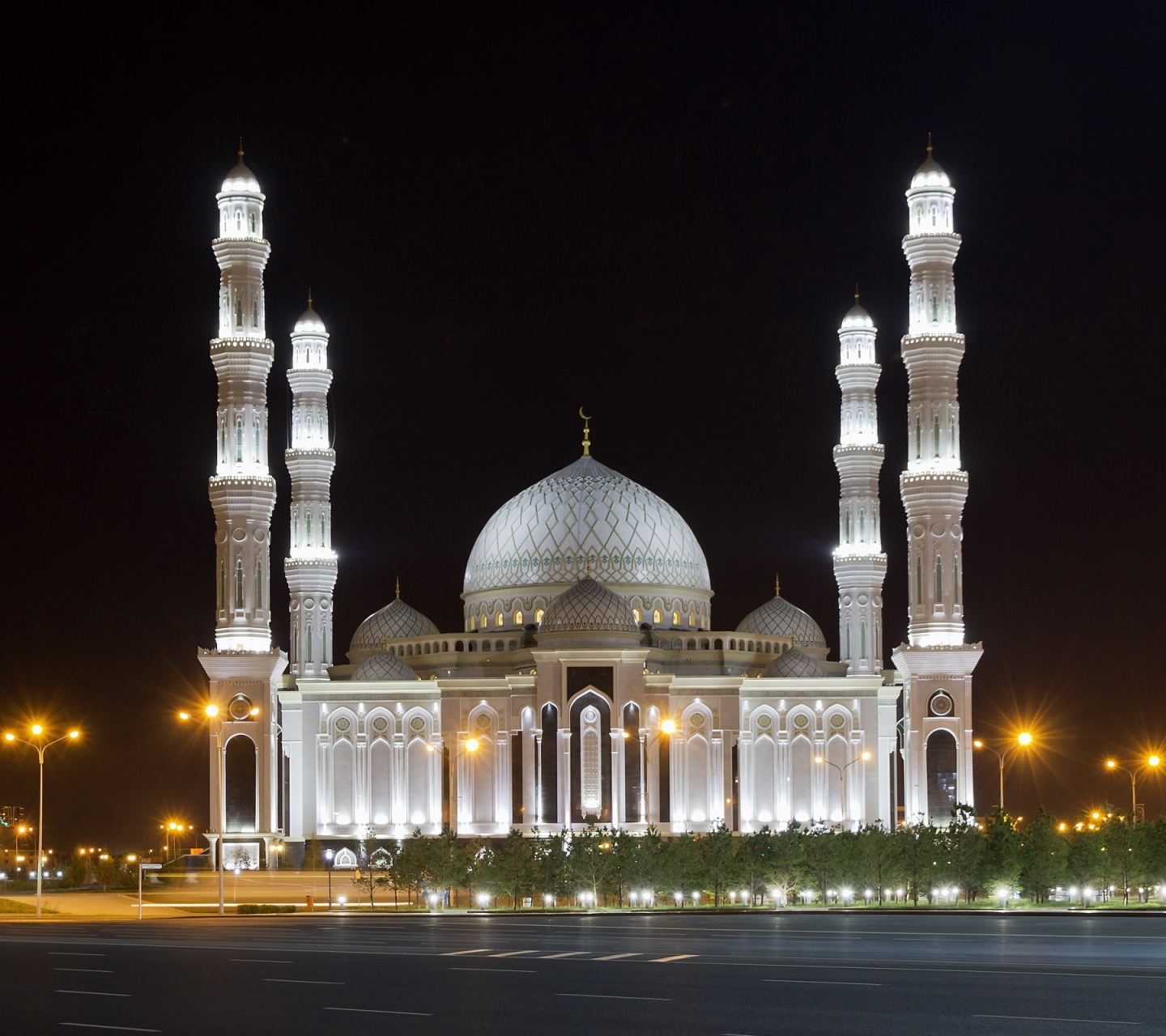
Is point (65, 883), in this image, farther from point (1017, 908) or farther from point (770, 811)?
point (1017, 908)

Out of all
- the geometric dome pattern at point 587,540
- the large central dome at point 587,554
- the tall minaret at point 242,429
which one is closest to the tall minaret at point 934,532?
the large central dome at point 587,554

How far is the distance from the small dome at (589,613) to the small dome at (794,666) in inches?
242

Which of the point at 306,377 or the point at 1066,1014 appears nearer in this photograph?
the point at 1066,1014

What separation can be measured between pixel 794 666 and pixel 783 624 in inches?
203

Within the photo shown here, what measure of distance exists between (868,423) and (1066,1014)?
184 feet

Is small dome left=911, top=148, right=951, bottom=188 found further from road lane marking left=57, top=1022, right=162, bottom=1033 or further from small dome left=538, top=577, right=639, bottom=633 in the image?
road lane marking left=57, top=1022, right=162, bottom=1033

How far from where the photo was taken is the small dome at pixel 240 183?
69.6m

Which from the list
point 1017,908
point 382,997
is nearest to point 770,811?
point 1017,908

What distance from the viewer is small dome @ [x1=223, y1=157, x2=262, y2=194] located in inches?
2741

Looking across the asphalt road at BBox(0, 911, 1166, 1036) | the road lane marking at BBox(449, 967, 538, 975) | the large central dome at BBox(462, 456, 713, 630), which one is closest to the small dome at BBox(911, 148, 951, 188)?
the large central dome at BBox(462, 456, 713, 630)

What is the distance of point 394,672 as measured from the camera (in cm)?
7288

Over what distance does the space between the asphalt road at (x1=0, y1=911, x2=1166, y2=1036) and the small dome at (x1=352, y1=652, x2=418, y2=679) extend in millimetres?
36104

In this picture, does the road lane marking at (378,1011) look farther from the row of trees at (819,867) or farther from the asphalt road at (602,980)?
the row of trees at (819,867)

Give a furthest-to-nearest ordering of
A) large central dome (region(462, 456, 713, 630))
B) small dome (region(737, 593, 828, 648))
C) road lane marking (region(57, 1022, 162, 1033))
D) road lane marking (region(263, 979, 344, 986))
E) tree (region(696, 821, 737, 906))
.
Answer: small dome (region(737, 593, 828, 648)) → large central dome (region(462, 456, 713, 630)) → tree (region(696, 821, 737, 906)) → road lane marking (region(263, 979, 344, 986)) → road lane marking (region(57, 1022, 162, 1033))
